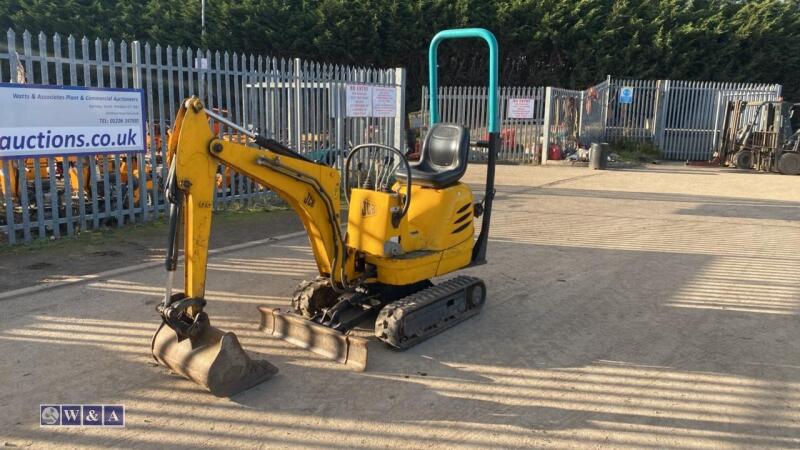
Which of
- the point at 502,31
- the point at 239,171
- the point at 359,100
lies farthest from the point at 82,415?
the point at 502,31

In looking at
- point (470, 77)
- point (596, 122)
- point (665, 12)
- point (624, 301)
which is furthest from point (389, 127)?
point (665, 12)

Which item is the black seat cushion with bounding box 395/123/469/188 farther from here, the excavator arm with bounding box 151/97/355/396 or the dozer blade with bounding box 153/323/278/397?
the dozer blade with bounding box 153/323/278/397

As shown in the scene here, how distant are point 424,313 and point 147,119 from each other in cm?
595

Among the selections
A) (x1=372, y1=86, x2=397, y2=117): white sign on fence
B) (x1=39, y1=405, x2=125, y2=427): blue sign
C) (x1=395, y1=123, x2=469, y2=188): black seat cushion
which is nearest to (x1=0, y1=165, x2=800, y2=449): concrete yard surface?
(x1=39, y1=405, x2=125, y2=427): blue sign

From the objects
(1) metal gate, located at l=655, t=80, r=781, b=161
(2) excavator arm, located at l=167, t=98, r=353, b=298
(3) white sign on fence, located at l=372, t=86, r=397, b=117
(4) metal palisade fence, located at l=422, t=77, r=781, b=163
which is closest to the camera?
(2) excavator arm, located at l=167, t=98, r=353, b=298

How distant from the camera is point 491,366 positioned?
4.19m

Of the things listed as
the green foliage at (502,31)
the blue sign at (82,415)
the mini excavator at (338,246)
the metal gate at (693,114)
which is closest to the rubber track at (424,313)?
the mini excavator at (338,246)

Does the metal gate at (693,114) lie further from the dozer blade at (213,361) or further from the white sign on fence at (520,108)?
the dozer blade at (213,361)

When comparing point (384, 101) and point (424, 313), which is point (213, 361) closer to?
point (424, 313)

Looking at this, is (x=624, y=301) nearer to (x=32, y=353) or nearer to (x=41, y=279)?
(x=32, y=353)

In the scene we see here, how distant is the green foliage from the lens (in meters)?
26.5

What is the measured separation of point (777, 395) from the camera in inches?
153

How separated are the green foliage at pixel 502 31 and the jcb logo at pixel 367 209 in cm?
2520

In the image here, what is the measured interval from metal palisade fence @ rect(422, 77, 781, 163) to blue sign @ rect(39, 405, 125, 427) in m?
17.4
